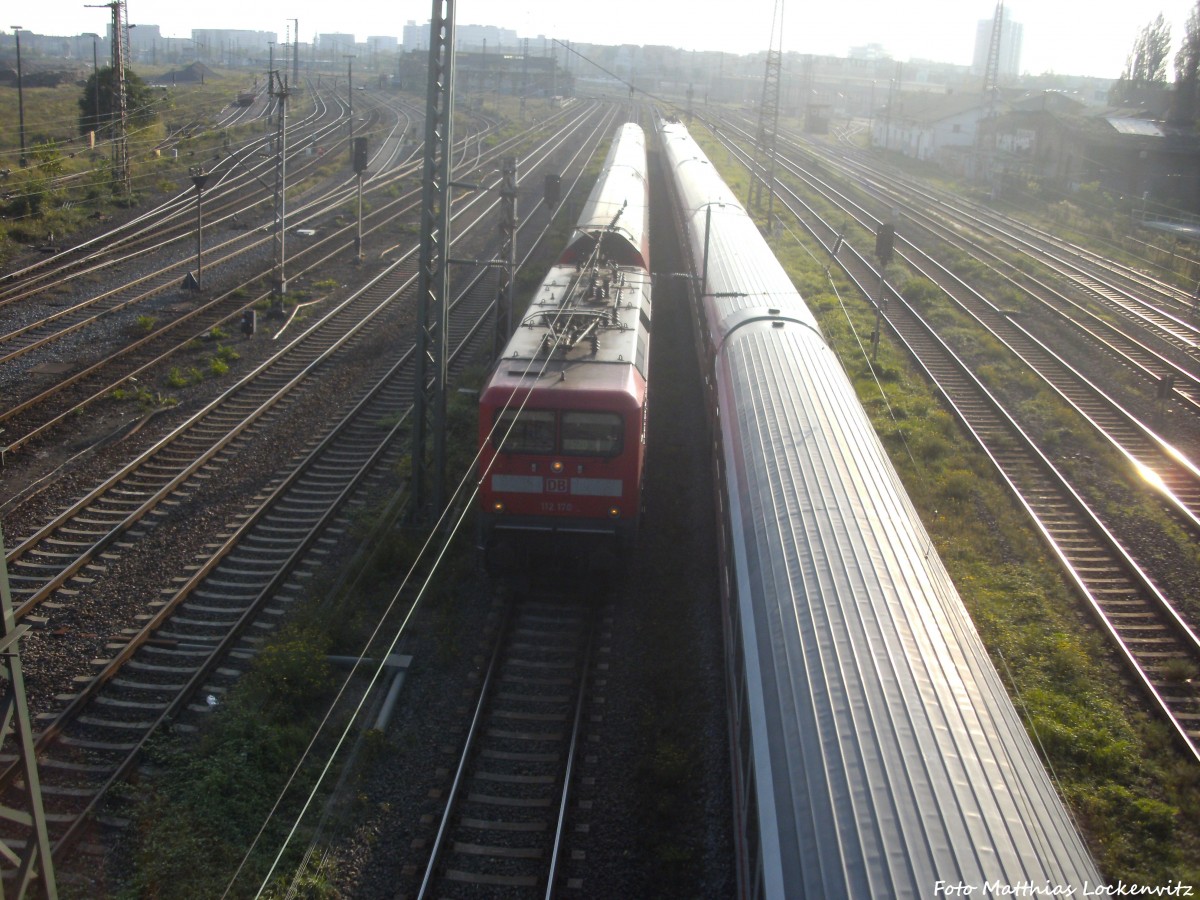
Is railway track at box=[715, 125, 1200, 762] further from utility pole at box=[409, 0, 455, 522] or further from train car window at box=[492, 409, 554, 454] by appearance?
utility pole at box=[409, 0, 455, 522]

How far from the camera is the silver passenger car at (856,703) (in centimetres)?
408

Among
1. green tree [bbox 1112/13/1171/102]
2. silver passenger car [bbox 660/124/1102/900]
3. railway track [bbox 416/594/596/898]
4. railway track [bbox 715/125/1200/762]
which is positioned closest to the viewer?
silver passenger car [bbox 660/124/1102/900]

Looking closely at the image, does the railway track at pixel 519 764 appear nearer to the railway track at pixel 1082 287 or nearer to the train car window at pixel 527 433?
the train car window at pixel 527 433

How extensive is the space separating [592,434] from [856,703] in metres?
5.08

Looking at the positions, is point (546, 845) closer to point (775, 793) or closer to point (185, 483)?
point (775, 793)

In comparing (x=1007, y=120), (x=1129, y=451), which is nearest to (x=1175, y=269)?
(x=1129, y=451)

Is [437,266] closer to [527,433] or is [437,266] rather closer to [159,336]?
[527,433]

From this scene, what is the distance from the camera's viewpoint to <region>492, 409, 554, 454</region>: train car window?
9.62 metres

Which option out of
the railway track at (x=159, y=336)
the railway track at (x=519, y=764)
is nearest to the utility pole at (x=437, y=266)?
the railway track at (x=519, y=764)

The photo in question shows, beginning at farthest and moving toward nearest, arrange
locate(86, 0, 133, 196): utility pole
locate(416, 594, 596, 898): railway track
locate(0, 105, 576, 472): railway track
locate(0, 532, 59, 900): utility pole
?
locate(86, 0, 133, 196): utility pole, locate(0, 105, 576, 472): railway track, locate(416, 594, 596, 898): railway track, locate(0, 532, 59, 900): utility pole

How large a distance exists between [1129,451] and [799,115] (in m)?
83.9

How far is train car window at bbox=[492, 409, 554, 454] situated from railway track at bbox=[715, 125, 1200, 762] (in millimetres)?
5612

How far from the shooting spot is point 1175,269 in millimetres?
28062

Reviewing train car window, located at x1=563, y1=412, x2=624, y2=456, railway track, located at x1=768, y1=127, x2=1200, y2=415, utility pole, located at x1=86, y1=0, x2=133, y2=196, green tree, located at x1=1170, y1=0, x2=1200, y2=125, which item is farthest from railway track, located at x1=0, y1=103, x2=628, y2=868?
green tree, located at x1=1170, y1=0, x2=1200, y2=125
